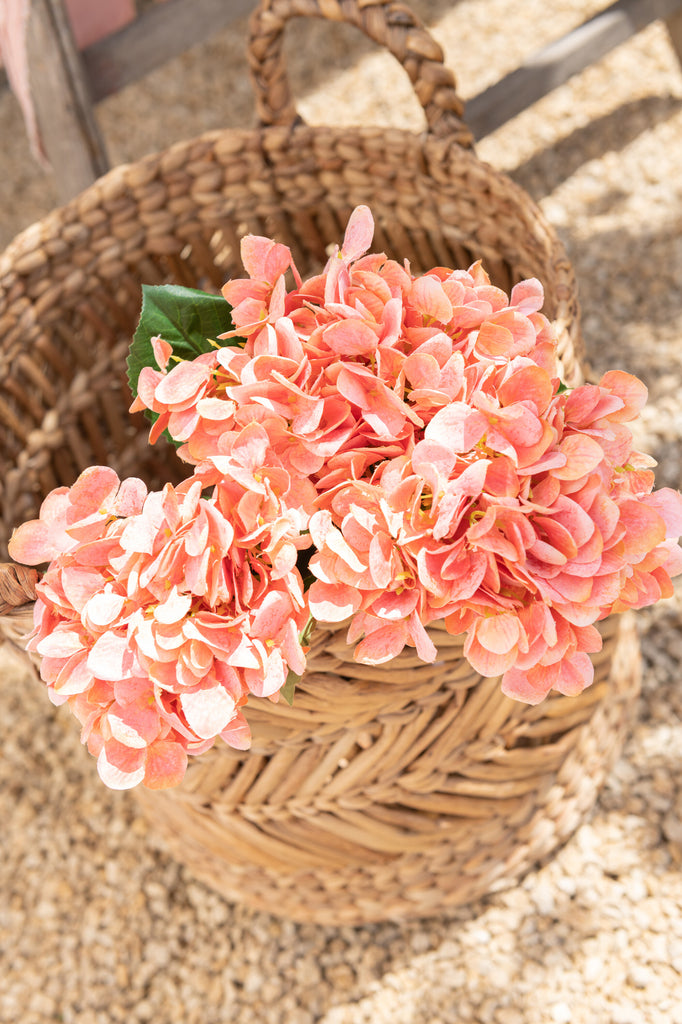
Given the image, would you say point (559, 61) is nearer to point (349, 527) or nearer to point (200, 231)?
point (200, 231)

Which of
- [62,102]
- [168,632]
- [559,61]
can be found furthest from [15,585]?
[559,61]

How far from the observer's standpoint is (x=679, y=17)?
1.96 meters

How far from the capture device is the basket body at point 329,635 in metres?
0.94

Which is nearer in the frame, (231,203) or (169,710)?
(169,710)

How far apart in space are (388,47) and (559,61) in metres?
0.93

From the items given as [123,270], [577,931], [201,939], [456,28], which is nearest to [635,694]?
[577,931]

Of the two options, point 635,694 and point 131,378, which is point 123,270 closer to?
point 131,378

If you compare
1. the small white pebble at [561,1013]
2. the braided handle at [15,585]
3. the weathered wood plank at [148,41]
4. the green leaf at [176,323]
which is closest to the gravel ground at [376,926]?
the small white pebble at [561,1013]

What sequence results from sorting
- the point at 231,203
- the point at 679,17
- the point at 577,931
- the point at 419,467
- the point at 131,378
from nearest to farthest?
1. the point at 419,467
2. the point at 131,378
3. the point at 577,931
4. the point at 231,203
5. the point at 679,17

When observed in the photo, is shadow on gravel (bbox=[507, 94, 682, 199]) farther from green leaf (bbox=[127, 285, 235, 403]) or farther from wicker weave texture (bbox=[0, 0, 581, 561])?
green leaf (bbox=[127, 285, 235, 403])

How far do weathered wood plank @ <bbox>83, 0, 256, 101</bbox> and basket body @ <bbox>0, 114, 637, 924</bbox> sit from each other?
0.51 m

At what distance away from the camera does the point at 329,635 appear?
0.77 m

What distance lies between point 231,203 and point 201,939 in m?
1.04

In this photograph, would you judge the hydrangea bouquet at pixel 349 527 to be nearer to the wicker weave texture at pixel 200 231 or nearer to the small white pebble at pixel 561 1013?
the wicker weave texture at pixel 200 231
